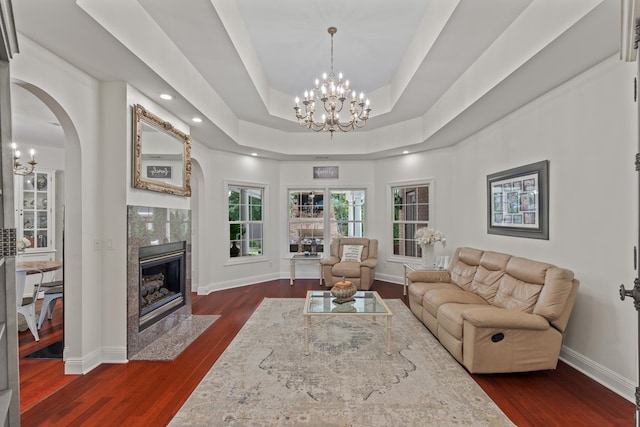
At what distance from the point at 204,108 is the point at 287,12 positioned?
1529mm

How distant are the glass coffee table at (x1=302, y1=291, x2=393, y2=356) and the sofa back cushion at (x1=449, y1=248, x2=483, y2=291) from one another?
126 cm

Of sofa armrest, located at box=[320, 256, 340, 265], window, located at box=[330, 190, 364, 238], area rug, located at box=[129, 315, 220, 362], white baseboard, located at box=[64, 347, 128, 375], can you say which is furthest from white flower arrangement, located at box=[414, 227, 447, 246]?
white baseboard, located at box=[64, 347, 128, 375]

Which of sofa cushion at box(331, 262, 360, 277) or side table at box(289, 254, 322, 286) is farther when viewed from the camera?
side table at box(289, 254, 322, 286)

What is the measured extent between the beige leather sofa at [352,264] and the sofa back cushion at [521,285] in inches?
98.4

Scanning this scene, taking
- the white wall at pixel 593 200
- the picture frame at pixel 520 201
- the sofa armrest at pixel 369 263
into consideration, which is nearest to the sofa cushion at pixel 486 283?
the white wall at pixel 593 200

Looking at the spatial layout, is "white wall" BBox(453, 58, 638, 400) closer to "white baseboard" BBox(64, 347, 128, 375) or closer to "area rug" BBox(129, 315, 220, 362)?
"area rug" BBox(129, 315, 220, 362)

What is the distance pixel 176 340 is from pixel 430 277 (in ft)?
10.9

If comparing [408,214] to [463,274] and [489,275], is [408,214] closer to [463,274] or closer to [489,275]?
[463,274]

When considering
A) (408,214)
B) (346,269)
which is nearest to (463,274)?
(346,269)

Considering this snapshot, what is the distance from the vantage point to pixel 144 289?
3557 mm

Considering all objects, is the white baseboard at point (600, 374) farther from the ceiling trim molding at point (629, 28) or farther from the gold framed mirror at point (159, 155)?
the gold framed mirror at point (159, 155)

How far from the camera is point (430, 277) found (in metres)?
4.29

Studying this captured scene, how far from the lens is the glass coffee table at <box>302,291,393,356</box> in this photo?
10.0 feet

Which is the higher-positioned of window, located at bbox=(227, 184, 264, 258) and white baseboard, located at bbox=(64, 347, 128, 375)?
window, located at bbox=(227, 184, 264, 258)
